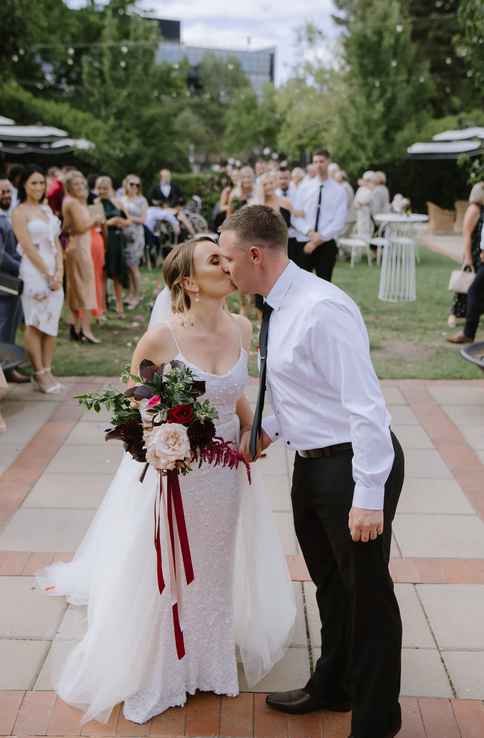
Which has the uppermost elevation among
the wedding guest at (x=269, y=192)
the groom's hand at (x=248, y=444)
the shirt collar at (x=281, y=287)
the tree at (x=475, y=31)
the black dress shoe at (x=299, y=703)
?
the tree at (x=475, y=31)

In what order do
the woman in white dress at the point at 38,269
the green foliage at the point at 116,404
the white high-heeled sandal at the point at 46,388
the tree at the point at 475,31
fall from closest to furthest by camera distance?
the green foliage at the point at 116,404, the woman in white dress at the point at 38,269, the white high-heeled sandal at the point at 46,388, the tree at the point at 475,31

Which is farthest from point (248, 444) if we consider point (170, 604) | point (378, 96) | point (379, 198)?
point (378, 96)

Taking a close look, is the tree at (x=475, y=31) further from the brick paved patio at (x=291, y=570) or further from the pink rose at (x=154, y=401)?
the pink rose at (x=154, y=401)

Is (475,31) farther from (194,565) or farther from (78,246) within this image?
(194,565)

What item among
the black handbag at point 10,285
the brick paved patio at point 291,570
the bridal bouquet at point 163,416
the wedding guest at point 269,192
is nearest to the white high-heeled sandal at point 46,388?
the brick paved patio at point 291,570

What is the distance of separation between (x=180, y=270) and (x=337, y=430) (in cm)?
94

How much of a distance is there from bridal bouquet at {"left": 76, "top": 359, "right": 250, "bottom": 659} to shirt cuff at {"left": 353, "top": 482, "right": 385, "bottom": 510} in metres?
0.59

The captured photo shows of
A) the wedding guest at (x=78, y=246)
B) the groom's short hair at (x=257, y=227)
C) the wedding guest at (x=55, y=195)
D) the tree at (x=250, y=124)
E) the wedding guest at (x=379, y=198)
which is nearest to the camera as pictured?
the groom's short hair at (x=257, y=227)

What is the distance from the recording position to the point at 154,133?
28969mm

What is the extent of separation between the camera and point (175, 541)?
9.86 feet

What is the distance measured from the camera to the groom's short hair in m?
2.52

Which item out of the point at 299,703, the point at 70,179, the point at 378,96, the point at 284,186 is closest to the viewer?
the point at 299,703

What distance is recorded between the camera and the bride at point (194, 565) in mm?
3012

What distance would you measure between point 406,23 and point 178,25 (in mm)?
94770
